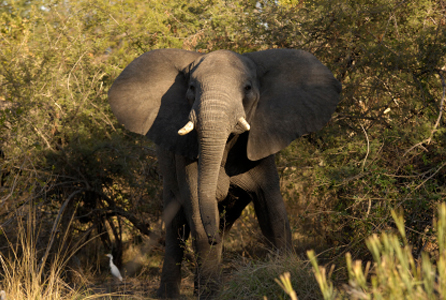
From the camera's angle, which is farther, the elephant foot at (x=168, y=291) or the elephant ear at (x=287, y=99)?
the elephant foot at (x=168, y=291)

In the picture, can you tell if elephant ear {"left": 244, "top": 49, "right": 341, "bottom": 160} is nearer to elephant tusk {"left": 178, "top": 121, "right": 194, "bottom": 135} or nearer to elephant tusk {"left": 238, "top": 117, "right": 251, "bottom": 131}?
elephant tusk {"left": 238, "top": 117, "right": 251, "bottom": 131}

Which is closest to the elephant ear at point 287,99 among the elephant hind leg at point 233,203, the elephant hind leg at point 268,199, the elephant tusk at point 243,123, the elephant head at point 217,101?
the elephant head at point 217,101

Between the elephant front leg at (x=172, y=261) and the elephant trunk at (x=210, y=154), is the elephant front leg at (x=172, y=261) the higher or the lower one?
the lower one

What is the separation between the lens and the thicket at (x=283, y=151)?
16.6 ft

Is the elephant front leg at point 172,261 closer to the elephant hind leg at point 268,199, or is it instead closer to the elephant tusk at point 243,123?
the elephant hind leg at point 268,199

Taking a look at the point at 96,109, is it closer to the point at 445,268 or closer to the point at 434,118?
the point at 434,118

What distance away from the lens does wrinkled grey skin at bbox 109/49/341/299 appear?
4.82 metres

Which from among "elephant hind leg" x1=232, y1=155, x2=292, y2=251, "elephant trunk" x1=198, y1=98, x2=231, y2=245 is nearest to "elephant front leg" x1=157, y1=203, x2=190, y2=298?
"elephant hind leg" x1=232, y1=155, x2=292, y2=251

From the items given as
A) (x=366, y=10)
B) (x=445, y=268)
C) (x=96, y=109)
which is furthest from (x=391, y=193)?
(x=96, y=109)

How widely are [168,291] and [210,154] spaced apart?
210cm

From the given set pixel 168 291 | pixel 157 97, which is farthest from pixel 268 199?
pixel 168 291

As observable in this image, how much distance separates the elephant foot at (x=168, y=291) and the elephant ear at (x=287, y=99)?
192 centimetres

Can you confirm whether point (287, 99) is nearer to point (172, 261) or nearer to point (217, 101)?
point (217, 101)

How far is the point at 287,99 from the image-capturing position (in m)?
5.28
